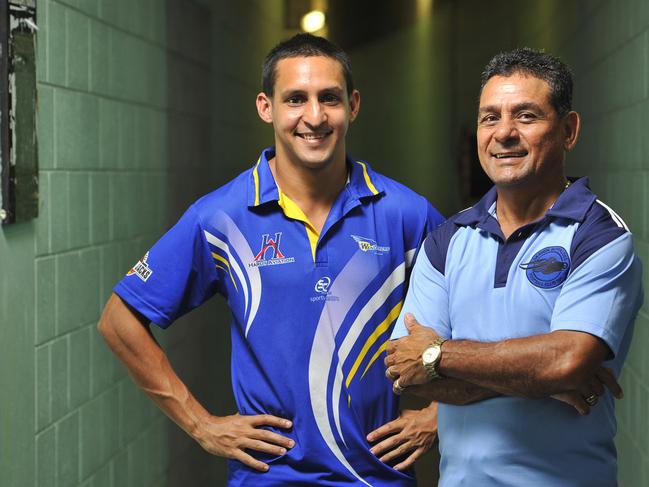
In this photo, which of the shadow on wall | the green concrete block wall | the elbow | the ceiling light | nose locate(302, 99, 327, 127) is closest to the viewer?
the elbow

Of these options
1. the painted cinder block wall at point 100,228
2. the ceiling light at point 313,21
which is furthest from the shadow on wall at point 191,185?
the ceiling light at point 313,21

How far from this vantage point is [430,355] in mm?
1798

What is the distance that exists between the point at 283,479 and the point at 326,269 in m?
0.51

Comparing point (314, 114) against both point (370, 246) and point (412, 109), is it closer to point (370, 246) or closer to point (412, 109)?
point (370, 246)

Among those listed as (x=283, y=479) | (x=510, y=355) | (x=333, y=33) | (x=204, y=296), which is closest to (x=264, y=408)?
(x=283, y=479)

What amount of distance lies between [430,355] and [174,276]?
78cm

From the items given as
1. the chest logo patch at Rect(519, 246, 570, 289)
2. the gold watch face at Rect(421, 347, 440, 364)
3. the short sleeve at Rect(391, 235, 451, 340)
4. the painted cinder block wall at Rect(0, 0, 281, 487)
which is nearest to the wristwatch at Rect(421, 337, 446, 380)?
the gold watch face at Rect(421, 347, 440, 364)

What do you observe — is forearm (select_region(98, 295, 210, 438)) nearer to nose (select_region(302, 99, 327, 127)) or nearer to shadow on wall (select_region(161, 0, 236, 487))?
nose (select_region(302, 99, 327, 127))

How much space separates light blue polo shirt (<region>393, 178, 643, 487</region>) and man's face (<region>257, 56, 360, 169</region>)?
1.67 feet

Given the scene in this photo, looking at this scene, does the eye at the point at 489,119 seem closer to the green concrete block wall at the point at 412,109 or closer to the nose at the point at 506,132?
the nose at the point at 506,132

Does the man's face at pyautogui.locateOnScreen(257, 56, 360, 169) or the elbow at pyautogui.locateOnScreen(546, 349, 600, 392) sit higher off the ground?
the man's face at pyautogui.locateOnScreen(257, 56, 360, 169)

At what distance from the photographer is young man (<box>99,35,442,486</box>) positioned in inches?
86.2

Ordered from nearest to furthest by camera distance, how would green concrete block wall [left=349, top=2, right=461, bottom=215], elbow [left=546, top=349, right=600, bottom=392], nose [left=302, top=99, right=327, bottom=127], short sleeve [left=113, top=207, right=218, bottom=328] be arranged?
elbow [left=546, top=349, right=600, bottom=392] → nose [left=302, top=99, right=327, bottom=127] → short sleeve [left=113, top=207, right=218, bottom=328] → green concrete block wall [left=349, top=2, right=461, bottom=215]

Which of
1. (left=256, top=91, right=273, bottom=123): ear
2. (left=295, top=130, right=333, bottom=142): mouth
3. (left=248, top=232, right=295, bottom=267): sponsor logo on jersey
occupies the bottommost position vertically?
(left=248, top=232, right=295, bottom=267): sponsor logo on jersey
